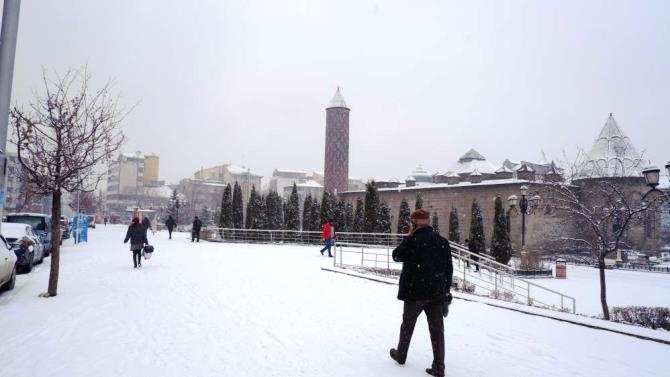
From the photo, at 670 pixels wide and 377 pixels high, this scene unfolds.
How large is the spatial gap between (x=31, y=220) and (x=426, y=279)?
60.9ft

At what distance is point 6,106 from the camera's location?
611 cm

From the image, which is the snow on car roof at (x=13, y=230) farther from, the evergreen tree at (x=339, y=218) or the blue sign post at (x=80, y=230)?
the evergreen tree at (x=339, y=218)

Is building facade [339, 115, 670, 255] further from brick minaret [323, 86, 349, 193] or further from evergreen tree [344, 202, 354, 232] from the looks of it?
evergreen tree [344, 202, 354, 232]

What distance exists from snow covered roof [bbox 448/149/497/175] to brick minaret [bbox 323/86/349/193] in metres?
15.7

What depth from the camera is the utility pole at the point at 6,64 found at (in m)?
6.04

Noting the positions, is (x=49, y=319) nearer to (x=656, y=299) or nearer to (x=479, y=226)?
(x=656, y=299)

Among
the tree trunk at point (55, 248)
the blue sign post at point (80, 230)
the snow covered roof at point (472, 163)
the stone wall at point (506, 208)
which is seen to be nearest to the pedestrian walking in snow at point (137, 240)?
the tree trunk at point (55, 248)

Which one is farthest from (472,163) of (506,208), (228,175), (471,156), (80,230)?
(228,175)

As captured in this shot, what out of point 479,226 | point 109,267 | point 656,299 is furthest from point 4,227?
point 479,226

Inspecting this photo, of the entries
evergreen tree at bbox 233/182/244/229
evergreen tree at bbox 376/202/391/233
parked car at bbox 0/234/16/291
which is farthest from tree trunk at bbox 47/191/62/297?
evergreen tree at bbox 233/182/244/229

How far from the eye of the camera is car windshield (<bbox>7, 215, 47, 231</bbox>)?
1773 centimetres

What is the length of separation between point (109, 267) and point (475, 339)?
35.2 feet

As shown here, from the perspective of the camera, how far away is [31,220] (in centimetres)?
1825

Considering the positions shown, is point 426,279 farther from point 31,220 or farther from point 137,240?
point 31,220
